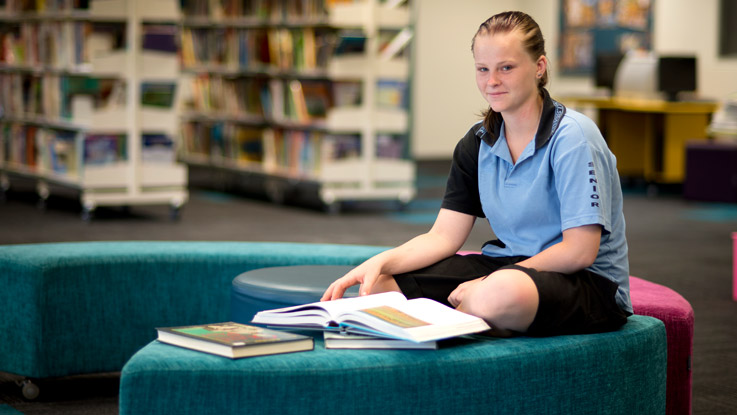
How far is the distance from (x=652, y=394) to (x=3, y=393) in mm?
1833

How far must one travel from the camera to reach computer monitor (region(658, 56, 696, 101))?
29.7ft

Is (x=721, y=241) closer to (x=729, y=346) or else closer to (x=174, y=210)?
(x=729, y=346)

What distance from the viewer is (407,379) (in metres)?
1.76

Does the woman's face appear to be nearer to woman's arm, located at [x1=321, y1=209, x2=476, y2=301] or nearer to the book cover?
woman's arm, located at [x1=321, y1=209, x2=476, y2=301]

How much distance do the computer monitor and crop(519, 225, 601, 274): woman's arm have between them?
24.6 feet

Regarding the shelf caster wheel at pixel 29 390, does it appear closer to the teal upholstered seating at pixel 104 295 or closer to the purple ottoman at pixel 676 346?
the teal upholstered seating at pixel 104 295

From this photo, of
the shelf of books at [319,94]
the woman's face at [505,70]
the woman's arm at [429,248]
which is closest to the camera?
the woman's face at [505,70]

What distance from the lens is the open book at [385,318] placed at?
1795mm

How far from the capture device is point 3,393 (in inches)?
111

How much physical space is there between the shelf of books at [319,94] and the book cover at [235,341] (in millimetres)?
5466

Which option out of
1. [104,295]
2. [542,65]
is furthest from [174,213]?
[542,65]

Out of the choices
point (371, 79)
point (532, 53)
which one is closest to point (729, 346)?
point (532, 53)

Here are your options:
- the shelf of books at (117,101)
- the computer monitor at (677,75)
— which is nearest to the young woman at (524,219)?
the shelf of books at (117,101)

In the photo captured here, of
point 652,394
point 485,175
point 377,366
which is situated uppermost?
point 485,175
